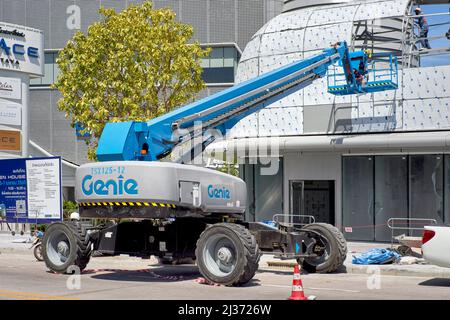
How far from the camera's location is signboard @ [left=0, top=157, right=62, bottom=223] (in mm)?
25375

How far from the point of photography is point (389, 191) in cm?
2770

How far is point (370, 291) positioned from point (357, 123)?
44.2 feet

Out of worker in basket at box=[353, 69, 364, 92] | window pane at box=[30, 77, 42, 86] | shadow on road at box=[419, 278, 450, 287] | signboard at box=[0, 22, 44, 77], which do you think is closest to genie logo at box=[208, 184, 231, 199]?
shadow on road at box=[419, 278, 450, 287]

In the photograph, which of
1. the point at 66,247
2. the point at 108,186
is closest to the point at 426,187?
the point at 66,247

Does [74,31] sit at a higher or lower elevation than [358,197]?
higher

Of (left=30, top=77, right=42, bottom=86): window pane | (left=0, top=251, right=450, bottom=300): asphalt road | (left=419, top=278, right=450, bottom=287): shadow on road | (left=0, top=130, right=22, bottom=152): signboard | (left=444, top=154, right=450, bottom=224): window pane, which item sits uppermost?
(left=30, top=77, right=42, bottom=86): window pane

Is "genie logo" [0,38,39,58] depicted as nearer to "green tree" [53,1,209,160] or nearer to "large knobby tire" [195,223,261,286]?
"green tree" [53,1,209,160]

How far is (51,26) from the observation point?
53594 millimetres

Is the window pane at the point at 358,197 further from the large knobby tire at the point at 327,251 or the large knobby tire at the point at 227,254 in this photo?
the large knobby tire at the point at 227,254

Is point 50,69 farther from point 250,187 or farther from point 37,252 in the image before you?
point 37,252

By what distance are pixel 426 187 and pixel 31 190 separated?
14.5 m

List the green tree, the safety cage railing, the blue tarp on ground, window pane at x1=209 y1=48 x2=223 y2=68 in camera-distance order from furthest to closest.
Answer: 1. window pane at x1=209 y1=48 x2=223 y2=68
2. the green tree
3. the safety cage railing
4. the blue tarp on ground

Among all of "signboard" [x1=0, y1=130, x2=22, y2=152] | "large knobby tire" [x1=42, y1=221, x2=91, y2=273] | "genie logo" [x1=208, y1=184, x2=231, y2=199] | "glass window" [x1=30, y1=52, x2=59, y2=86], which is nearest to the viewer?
"genie logo" [x1=208, y1=184, x2=231, y2=199]

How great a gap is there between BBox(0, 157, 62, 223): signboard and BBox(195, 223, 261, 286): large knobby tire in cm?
1171
